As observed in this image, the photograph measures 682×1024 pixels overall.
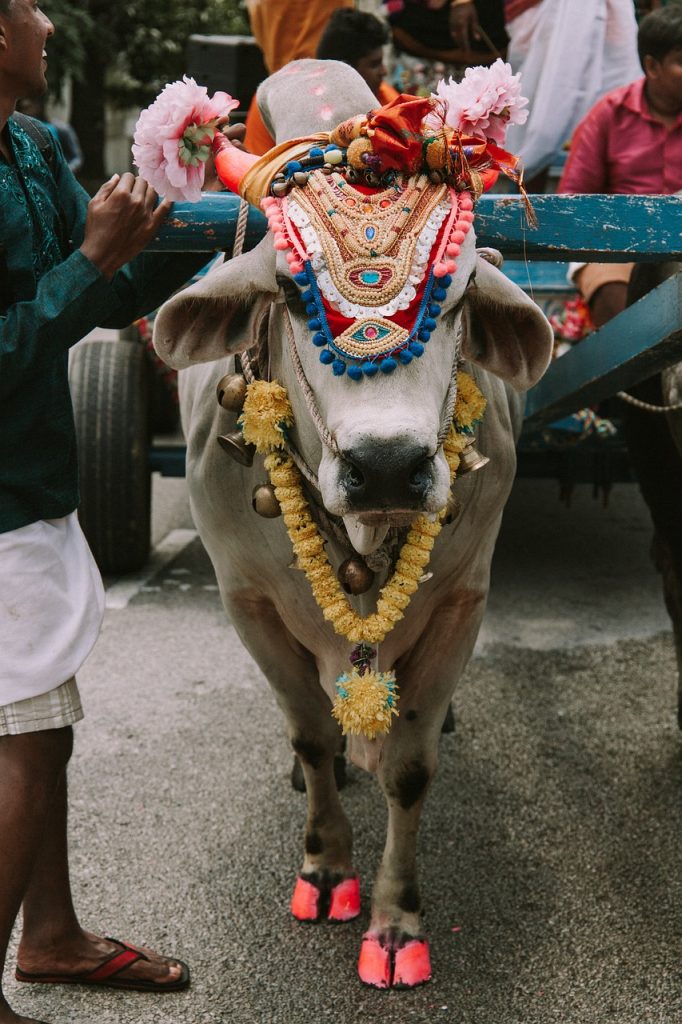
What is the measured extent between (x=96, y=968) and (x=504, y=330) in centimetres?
164

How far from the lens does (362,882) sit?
3051mm

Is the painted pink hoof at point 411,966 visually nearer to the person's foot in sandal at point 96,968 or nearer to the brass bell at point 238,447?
the person's foot in sandal at point 96,968

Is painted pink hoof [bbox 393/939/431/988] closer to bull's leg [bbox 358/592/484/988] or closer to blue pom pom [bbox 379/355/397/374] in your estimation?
bull's leg [bbox 358/592/484/988]

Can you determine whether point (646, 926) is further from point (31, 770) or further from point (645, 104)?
point (645, 104)

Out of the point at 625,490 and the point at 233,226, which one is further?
the point at 625,490

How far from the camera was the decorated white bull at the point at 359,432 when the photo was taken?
202 cm

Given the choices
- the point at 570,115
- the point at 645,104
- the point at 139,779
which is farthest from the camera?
the point at 570,115

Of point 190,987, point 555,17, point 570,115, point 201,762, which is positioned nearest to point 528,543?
point 570,115

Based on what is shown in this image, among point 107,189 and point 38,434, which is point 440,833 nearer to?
point 38,434

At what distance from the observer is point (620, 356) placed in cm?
283

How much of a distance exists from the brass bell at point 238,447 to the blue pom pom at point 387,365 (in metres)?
0.52

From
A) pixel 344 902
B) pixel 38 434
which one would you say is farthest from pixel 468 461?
pixel 344 902

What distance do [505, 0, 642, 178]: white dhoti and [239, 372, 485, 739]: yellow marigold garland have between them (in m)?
3.37

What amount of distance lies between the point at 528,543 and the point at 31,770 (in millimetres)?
4410
